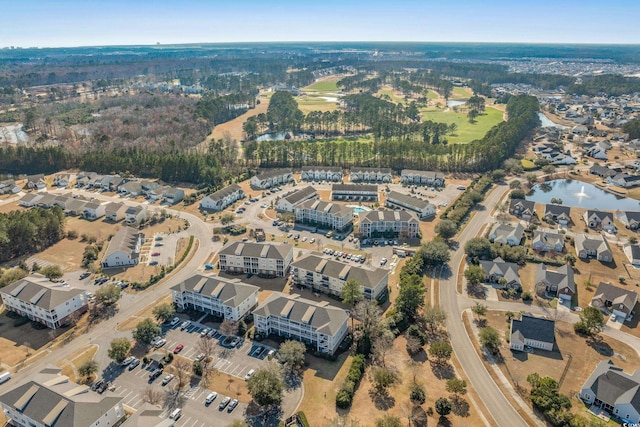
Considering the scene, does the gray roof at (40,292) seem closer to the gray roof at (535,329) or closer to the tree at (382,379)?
the tree at (382,379)

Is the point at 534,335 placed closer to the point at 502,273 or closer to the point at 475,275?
the point at 475,275

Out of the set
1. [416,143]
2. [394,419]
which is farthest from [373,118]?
[394,419]

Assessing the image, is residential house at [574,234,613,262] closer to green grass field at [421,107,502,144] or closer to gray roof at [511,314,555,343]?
gray roof at [511,314,555,343]

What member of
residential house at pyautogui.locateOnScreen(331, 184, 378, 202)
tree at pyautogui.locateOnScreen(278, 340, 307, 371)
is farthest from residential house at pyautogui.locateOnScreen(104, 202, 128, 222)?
tree at pyautogui.locateOnScreen(278, 340, 307, 371)

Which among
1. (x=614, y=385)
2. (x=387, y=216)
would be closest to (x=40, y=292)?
(x=387, y=216)

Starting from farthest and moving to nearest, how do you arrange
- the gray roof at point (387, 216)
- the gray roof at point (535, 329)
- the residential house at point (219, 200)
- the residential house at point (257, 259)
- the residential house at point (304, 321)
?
the residential house at point (219, 200)
the gray roof at point (387, 216)
the residential house at point (257, 259)
the gray roof at point (535, 329)
the residential house at point (304, 321)

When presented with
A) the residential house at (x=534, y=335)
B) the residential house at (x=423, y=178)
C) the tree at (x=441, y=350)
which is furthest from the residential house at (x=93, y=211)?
the residential house at (x=534, y=335)
